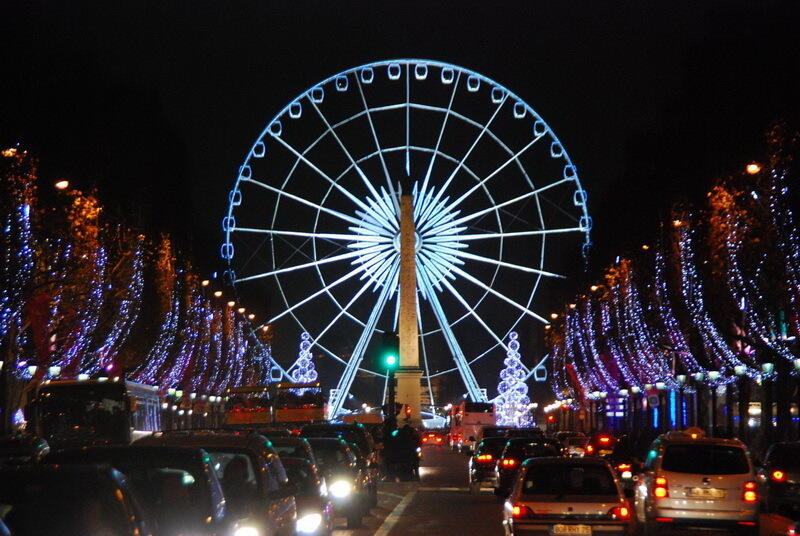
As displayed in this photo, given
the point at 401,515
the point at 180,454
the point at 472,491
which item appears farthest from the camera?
the point at 472,491

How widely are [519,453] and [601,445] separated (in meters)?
10.1

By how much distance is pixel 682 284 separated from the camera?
55.9 meters

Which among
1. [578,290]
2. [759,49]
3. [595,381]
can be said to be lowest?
[595,381]

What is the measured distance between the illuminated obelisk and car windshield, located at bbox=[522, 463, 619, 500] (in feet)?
140

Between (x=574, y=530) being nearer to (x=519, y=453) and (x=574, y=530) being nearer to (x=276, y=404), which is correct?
(x=519, y=453)

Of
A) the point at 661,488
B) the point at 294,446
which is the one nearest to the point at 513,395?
the point at 661,488

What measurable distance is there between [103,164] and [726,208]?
77.5 ft

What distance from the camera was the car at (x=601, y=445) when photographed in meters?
41.8

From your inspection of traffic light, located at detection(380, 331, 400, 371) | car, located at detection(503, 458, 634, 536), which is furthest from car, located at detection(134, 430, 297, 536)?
traffic light, located at detection(380, 331, 400, 371)

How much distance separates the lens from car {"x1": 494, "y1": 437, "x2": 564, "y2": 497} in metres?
32.8

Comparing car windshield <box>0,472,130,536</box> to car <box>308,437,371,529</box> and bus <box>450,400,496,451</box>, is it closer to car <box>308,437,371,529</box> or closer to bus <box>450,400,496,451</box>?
car <box>308,437,371,529</box>

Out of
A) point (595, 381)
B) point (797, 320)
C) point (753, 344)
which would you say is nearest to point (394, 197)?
point (753, 344)

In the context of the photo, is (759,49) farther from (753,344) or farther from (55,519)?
(55,519)

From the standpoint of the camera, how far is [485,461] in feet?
130
